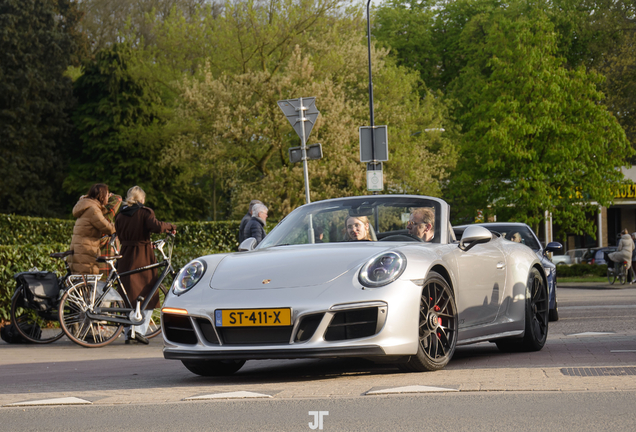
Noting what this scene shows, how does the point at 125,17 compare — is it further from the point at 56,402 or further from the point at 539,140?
the point at 56,402

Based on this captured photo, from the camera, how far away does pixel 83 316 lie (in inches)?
416

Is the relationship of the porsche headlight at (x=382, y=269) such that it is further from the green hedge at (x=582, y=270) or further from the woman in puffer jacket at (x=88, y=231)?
the green hedge at (x=582, y=270)

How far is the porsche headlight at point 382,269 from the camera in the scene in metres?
6.34

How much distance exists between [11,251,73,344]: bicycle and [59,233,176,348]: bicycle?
0.39 meters

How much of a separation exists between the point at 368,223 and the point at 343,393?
2004mm

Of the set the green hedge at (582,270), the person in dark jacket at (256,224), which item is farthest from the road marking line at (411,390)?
the green hedge at (582,270)

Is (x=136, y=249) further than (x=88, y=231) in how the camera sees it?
No

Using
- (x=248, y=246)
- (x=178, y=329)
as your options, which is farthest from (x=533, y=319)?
(x=178, y=329)

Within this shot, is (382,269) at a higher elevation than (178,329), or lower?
higher

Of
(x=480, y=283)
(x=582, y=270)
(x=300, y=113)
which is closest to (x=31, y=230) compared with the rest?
(x=300, y=113)

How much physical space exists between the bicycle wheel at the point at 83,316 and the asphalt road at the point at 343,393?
1.40 meters

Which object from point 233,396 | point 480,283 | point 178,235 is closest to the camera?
point 233,396

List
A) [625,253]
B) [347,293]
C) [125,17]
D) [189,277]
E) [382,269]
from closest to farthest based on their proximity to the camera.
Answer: [347,293] < [382,269] < [189,277] < [625,253] < [125,17]

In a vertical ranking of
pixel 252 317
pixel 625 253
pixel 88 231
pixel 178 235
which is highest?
pixel 88 231
